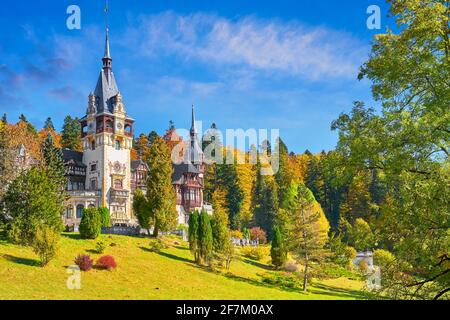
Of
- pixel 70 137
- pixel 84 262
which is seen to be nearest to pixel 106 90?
pixel 70 137

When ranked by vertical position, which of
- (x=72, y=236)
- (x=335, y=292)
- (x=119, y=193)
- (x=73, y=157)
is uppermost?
(x=73, y=157)

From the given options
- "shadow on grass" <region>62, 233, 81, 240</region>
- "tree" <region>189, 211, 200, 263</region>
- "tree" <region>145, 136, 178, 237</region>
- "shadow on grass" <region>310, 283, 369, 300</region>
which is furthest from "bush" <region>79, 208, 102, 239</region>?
"shadow on grass" <region>310, 283, 369, 300</region>

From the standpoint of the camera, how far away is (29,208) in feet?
123

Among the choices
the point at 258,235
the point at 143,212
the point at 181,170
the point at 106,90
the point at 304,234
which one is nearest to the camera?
the point at 304,234

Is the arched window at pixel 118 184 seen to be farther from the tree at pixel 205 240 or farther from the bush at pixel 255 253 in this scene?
the tree at pixel 205 240

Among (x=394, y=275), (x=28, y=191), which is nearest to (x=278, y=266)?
(x=28, y=191)

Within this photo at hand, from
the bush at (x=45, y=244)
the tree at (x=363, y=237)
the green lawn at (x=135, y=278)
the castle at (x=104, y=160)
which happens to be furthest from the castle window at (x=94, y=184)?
the tree at (x=363, y=237)

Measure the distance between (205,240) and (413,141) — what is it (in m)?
34.4

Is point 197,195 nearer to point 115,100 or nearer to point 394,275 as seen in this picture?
point 115,100

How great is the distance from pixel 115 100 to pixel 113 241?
27.9m

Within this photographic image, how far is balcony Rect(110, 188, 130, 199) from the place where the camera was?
65500 millimetres

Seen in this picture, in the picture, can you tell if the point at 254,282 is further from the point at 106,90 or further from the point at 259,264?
the point at 106,90

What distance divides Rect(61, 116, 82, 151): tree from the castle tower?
2554cm

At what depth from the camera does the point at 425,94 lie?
13.7m
